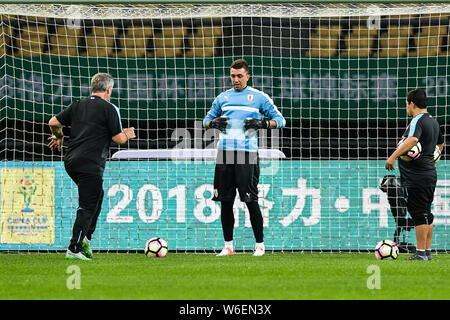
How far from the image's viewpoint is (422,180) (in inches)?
355

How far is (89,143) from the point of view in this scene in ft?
29.6

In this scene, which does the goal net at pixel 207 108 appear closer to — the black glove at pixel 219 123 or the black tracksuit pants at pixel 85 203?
the black glove at pixel 219 123

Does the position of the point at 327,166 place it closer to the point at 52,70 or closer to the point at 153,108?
the point at 153,108

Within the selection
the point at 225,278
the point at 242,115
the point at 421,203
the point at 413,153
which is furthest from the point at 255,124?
the point at 225,278

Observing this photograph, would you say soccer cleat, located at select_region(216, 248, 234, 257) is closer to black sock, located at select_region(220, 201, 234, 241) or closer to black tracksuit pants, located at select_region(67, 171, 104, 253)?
black sock, located at select_region(220, 201, 234, 241)

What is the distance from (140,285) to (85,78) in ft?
23.2

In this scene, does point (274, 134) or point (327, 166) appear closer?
point (327, 166)

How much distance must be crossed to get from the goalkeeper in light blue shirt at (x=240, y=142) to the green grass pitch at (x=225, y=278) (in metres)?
0.66

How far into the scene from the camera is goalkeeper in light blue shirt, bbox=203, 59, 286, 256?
9.55 metres

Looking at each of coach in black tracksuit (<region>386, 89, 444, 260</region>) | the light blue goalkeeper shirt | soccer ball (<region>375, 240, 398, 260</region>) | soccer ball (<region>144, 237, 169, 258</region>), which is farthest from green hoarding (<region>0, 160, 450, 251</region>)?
coach in black tracksuit (<region>386, 89, 444, 260</region>)

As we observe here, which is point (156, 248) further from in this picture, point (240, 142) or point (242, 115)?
point (242, 115)

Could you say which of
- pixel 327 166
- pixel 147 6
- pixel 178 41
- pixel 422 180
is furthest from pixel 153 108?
pixel 422 180

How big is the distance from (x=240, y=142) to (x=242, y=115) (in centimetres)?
29

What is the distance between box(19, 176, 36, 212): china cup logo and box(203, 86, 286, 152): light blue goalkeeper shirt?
293cm
